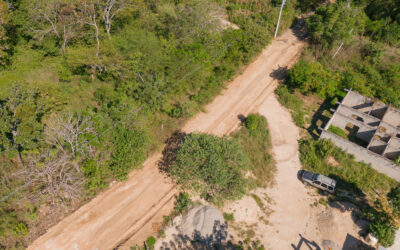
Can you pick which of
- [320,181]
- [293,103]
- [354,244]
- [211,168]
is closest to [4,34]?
[211,168]

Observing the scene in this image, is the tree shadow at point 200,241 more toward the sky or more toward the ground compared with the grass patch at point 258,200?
more toward the ground

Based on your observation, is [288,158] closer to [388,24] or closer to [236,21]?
[236,21]

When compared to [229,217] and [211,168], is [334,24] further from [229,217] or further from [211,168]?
[229,217]

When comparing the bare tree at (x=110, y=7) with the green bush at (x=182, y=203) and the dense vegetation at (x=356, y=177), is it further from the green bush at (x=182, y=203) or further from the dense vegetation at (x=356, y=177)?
the dense vegetation at (x=356, y=177)

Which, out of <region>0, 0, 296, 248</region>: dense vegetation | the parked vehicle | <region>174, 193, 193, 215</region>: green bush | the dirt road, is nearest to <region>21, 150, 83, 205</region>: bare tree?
<region>0, 0, 296, 248</region>: dense vegetation

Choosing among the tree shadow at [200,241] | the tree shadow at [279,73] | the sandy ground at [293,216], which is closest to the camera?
the tree shadow at [200,241]

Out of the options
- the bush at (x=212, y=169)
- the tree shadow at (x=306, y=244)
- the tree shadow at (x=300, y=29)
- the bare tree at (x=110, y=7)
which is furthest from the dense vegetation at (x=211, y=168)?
the tree shadow at (x=300, y=29)

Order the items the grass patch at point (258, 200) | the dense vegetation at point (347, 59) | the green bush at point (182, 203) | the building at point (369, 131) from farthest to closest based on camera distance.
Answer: the dense vegetation at point (347, 59) → the building at point (369, 131) → the grass patch at point (258, 200) → the green bush at point (182, 203)

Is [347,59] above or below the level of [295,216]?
above
